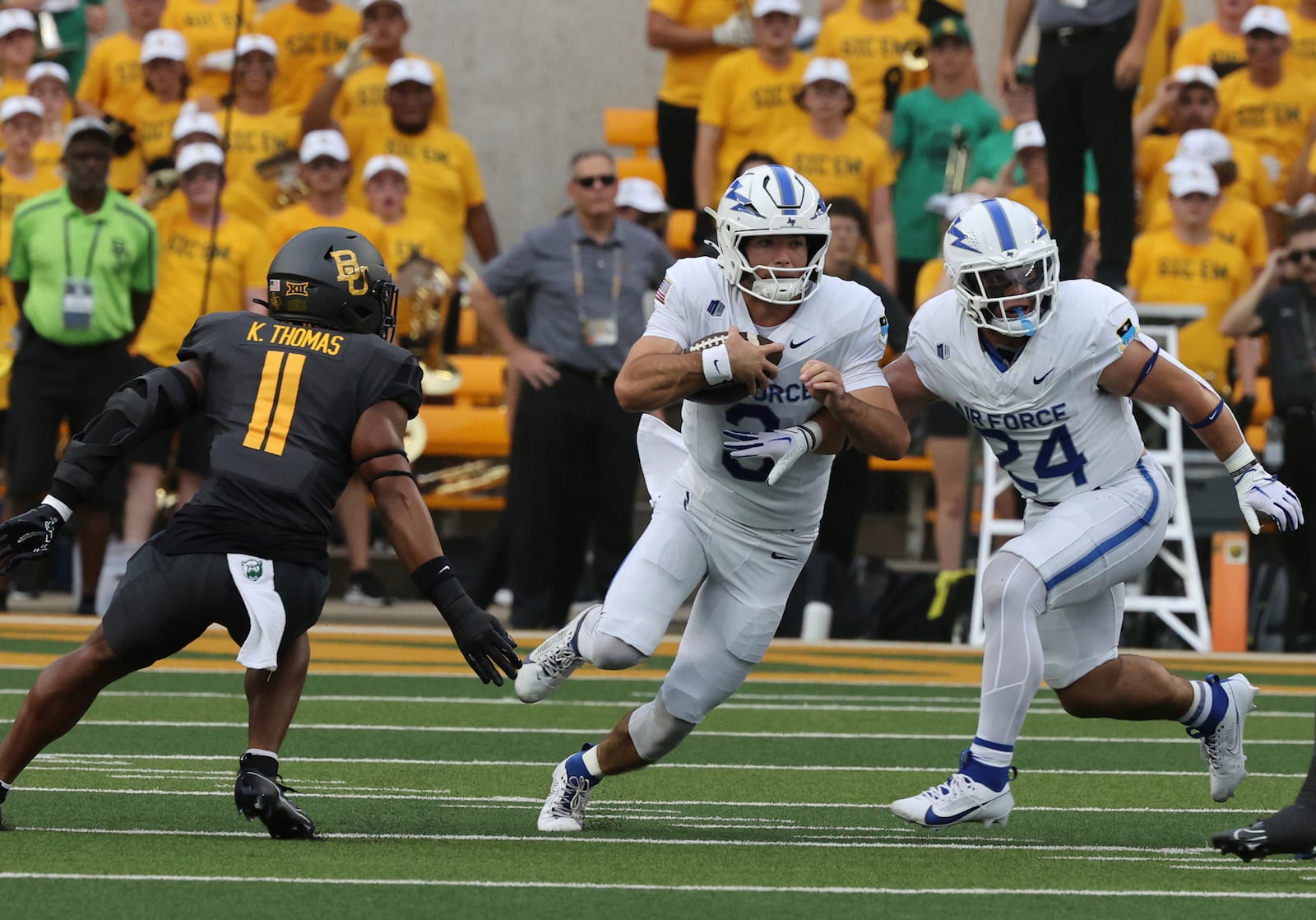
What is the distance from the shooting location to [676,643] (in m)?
9.94

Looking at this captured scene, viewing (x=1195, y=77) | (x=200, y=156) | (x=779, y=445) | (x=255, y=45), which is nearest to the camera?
(x=779, y=445)

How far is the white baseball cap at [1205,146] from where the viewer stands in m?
11.6

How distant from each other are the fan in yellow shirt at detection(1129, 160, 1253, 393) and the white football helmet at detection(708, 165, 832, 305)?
573cm

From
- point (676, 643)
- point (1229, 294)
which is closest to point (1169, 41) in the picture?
point (1229, 294)

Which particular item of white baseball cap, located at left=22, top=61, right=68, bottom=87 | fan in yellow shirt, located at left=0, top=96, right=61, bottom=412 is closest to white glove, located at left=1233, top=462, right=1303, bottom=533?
fan in yellow shirt, located at left=0, top=96, right=61, bottom=412

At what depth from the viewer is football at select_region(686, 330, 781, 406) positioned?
5.34 meters

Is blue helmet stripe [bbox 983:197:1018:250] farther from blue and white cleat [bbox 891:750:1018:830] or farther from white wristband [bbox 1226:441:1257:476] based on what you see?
blue and white cleat [bbox 891:750:1018:830]

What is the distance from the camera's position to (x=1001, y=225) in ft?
18.7

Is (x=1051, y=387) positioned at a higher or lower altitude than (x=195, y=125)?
lower

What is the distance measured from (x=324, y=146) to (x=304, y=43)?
6.48ft

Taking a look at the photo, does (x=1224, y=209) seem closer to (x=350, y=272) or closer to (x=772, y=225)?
(x=772, y=225)

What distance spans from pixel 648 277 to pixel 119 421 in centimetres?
528

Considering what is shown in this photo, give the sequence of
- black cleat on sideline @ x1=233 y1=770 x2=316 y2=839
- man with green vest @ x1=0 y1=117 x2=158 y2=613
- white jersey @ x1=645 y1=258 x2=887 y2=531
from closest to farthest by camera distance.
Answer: black cleat on sideline @ x1=233 y1=770 x2=316 y2=839 → white jersey @ x1=645 y1=258 x2=887 y2=531 → man with green vest @ x1=0 y1=117 x2=158 y2=613

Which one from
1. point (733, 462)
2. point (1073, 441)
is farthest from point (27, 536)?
point (1073, 441)
